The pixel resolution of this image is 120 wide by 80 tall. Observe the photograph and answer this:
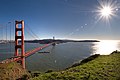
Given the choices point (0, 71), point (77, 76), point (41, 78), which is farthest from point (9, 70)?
point (77, 76)

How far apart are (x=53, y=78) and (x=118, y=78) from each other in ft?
9.65

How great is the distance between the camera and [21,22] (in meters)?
25.6

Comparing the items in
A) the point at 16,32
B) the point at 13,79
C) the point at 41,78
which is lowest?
the point at 13,79

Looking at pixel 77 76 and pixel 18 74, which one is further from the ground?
pixel 77 76

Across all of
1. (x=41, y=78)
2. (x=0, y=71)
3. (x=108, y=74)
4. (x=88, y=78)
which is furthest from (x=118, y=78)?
(x=0, y=71)

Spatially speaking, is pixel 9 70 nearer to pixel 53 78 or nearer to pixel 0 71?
pixel 0 71

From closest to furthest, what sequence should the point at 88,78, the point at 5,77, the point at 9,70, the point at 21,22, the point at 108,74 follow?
the point at 88,78 < the point at 108,74 < the point at 5,77 < the point at 9,70 < the point at 21,22

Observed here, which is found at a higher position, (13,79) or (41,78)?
(41,78)

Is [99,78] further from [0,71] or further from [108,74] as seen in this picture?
[0,71]

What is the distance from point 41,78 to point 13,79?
643 centimetres

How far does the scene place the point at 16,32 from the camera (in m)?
25.9

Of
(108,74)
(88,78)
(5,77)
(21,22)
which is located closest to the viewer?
(88,78)

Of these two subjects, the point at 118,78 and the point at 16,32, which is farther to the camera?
the point at 16,32

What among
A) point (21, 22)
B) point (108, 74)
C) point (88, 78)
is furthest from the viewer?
point (21, 22)
